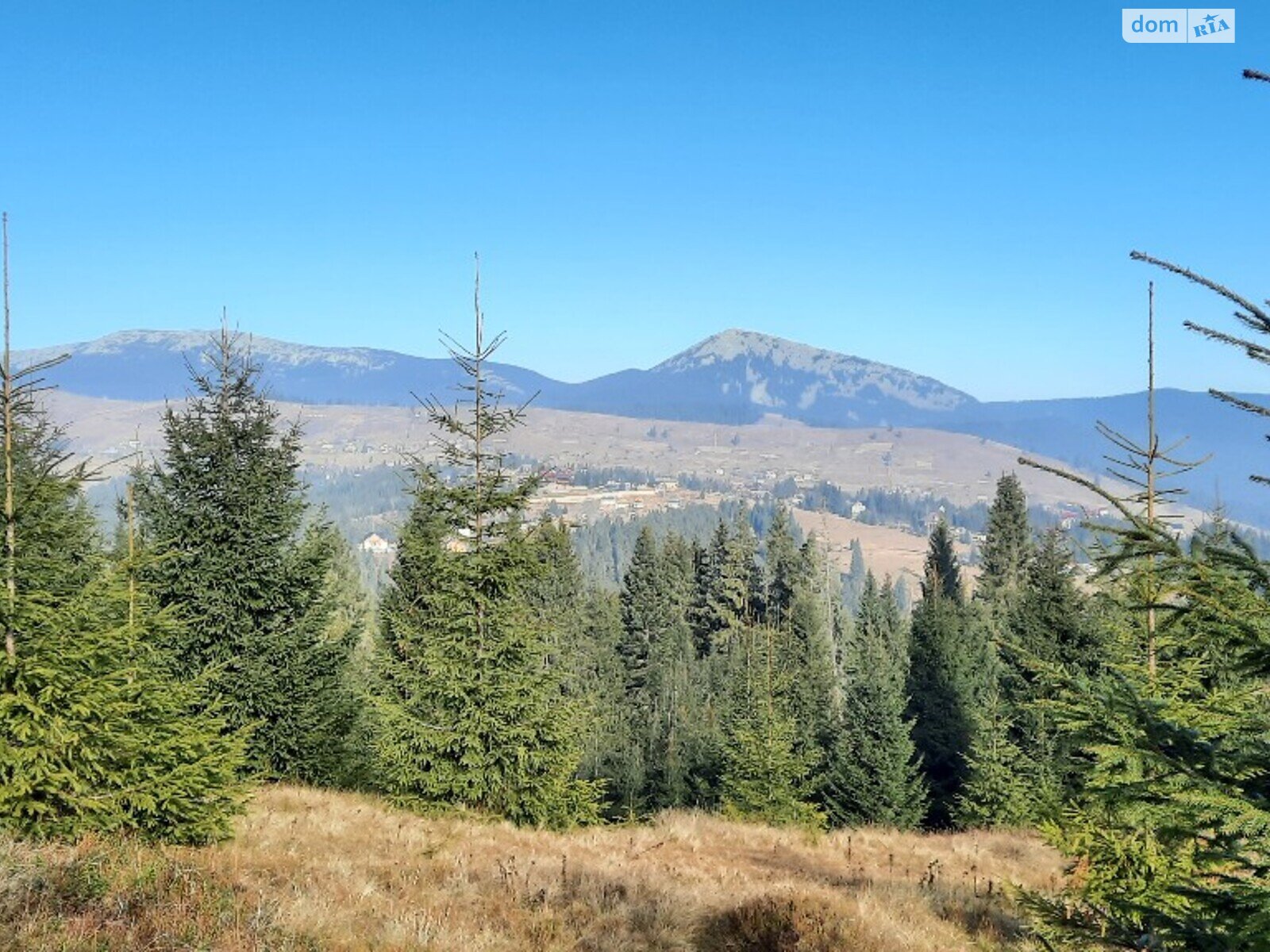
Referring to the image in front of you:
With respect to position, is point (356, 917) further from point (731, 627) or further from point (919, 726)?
point (731, 627)

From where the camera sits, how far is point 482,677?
629 inches

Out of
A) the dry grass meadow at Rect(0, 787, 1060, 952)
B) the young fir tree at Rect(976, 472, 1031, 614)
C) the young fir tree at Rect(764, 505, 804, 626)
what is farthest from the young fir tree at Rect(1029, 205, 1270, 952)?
the young fir tree at Rect(764, 505, 804, 626)

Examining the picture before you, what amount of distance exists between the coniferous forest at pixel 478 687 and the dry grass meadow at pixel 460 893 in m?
0.71

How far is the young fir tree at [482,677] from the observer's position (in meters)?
16.0

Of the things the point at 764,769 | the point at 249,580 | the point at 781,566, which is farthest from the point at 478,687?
the point at 781,566

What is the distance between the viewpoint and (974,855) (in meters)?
17.8

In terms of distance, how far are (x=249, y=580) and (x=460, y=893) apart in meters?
11.9

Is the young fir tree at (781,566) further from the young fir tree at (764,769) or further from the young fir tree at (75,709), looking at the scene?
the young fir tree at (75,709)

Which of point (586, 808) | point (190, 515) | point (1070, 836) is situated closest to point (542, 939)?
point (1070, 836)

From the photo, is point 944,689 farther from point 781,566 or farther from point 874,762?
point 781,566

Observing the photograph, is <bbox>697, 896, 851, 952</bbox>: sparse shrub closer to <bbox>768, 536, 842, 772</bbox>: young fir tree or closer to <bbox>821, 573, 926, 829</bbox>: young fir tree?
<bbox>768, 536, 842, 772</bbox>: young fir tree

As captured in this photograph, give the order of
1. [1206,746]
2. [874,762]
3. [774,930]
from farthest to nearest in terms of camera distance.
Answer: [874,762] → [774,930] → [1206,746]

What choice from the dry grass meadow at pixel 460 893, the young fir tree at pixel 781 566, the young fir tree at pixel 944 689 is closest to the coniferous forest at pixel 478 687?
the dry grass meadow at pixel 460 893

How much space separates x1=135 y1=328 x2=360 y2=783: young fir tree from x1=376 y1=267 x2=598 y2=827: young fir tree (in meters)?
3.50
